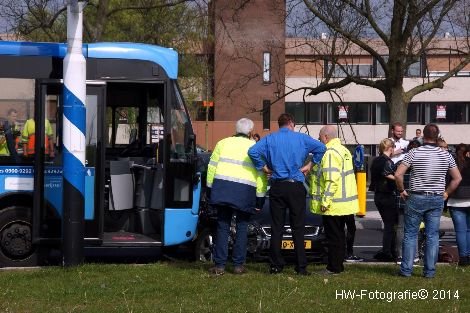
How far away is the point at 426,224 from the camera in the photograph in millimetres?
11367

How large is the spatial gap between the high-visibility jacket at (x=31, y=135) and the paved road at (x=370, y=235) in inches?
203

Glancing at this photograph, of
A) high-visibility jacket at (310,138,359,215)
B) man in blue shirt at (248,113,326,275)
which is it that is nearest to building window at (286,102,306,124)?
high-visibility jacket at (310,138,359,215)

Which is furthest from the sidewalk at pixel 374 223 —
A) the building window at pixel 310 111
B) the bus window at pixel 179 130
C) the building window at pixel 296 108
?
the building window at pixel 310 111

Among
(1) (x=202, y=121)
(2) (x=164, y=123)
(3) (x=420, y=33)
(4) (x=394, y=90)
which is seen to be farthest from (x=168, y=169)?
(1) (x=202, y=121)

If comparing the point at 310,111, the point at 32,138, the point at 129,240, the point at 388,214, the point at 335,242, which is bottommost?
the point at 129,240

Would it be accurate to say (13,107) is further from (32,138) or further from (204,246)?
(204,246)

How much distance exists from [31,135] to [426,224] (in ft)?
17.3

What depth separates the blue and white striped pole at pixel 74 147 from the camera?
1138cm

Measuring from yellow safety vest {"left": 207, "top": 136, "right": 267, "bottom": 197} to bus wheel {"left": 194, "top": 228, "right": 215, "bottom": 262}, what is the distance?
2.08 m

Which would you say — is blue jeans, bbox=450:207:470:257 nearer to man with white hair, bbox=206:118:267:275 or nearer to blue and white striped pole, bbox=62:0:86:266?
man with white hair, bbox=206:118:267:275

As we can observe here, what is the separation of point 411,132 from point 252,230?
1947 inches

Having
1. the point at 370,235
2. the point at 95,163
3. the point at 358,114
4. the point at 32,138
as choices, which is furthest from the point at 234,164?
the point at 358,114

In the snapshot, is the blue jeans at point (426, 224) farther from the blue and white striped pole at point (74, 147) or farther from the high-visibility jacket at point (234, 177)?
the blue and white striped pole at point (74, 147)

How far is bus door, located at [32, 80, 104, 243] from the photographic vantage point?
41.4ft
